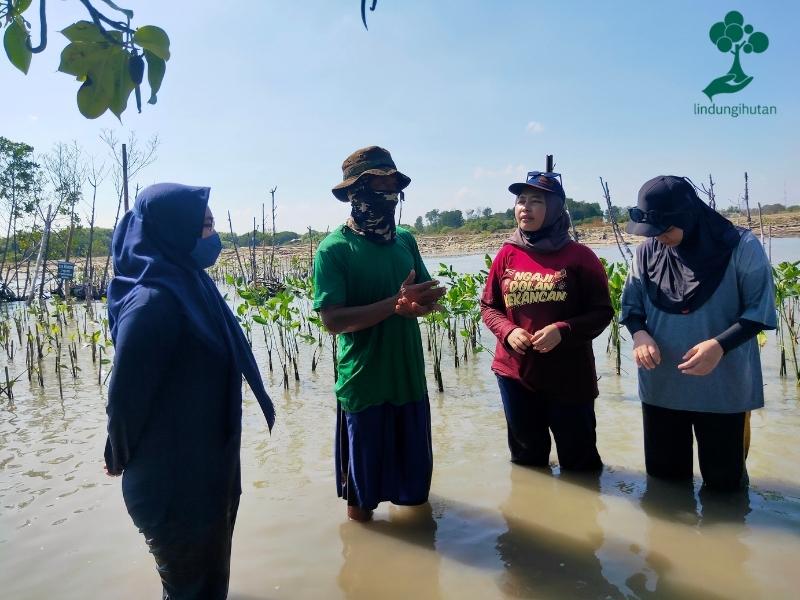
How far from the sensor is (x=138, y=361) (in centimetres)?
160

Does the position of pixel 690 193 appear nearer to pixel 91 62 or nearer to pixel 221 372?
pixel 221 372

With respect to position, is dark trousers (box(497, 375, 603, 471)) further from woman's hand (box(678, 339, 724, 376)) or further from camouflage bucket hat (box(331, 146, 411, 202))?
camouflage bucket hat (box(331, 146, 411, 202))

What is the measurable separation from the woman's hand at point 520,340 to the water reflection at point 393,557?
99 centimetres

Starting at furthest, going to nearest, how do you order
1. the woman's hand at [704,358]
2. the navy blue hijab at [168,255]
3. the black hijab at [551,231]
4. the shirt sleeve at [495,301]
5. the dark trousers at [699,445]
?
the shirt sleeve at [495,301]
the black hijab at [551,231]
the dark trousers at [699,445]
the woman's hand at [704,358]
the navy blue hijab at [168,255]

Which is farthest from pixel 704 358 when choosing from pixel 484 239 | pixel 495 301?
pixel 484 239

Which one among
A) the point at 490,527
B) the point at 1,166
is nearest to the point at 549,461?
the point at 490,527

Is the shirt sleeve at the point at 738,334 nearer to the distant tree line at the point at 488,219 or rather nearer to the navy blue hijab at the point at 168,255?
the navy blue hijab at the point at 168,255

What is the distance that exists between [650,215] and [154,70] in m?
2.36

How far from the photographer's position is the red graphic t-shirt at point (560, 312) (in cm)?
304

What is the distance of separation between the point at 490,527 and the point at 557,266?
4.51ft

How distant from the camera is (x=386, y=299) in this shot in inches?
101

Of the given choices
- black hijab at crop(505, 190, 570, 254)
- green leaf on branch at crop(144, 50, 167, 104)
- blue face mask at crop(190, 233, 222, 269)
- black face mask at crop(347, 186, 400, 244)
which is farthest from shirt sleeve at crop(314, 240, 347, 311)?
green leaf on branch at crop(144, 50, 167, 104)

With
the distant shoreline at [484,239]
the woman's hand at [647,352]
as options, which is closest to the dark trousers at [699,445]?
the woman's hand at [647,352]

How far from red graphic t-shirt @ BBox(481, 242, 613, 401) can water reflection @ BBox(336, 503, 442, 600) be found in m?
0.95
